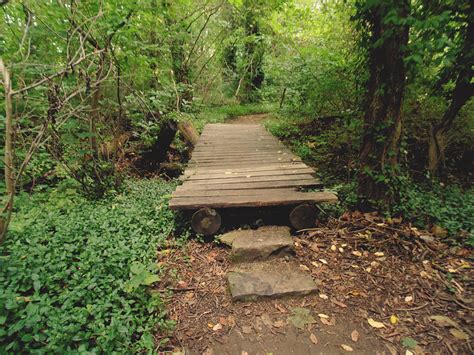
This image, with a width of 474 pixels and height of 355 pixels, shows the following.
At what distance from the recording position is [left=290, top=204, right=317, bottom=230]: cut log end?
11.2ft

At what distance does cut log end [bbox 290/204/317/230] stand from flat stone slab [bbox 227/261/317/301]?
689 mm

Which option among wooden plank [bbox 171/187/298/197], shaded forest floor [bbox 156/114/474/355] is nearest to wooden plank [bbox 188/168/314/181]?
wooden plank [bbox 171/187/298/197]

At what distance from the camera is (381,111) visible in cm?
337

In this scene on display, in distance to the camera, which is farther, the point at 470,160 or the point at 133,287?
the point at 470,160

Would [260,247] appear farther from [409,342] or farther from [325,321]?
[409,342]

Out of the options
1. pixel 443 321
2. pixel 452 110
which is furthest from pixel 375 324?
pixel 452 110

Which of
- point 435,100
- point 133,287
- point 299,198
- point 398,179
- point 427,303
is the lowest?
point 133,287

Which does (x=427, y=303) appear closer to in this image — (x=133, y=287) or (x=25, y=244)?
(x=133, y=287)

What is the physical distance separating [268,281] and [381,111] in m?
2.59

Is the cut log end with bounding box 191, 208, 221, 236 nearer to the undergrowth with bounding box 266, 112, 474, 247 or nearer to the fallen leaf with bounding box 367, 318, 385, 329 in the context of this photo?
the undergrowth with bounding box 266, 112, 474, 247

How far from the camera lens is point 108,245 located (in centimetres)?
289

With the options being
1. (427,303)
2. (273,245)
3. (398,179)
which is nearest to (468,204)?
(398,179)

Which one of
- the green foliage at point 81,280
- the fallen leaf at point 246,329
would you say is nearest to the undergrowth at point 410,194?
the fallen leaf at point 246,329

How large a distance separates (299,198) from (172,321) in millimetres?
2026
